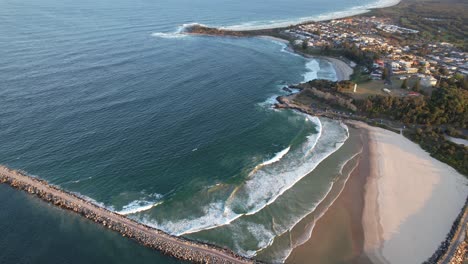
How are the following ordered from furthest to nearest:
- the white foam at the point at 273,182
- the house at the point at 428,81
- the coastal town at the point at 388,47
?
the coastal town at the point at 388,47
the house at the point at 428,81
the white foam at the point at 273,182

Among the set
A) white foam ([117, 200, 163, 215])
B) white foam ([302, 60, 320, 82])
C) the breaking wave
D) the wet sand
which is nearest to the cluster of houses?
white foam ([302, 60, 320, 82])

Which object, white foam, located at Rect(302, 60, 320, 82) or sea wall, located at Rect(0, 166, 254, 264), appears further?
white foam, located at Rect(302, 60, 320, 82)

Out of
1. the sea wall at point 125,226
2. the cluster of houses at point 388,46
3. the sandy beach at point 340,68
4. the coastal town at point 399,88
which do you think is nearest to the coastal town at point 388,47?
the cluster of houses at point 388,46

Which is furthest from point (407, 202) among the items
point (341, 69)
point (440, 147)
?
point (341, 69)

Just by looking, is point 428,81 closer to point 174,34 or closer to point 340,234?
point 340,234

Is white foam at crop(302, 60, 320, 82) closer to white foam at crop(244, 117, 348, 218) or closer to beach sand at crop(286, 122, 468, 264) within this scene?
beach sand at crop(286, 122, 468, 264)

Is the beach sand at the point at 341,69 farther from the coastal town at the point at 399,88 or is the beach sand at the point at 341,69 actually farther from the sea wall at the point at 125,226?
the sea wall at the point at 125,226

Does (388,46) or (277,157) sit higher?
(388,46)
